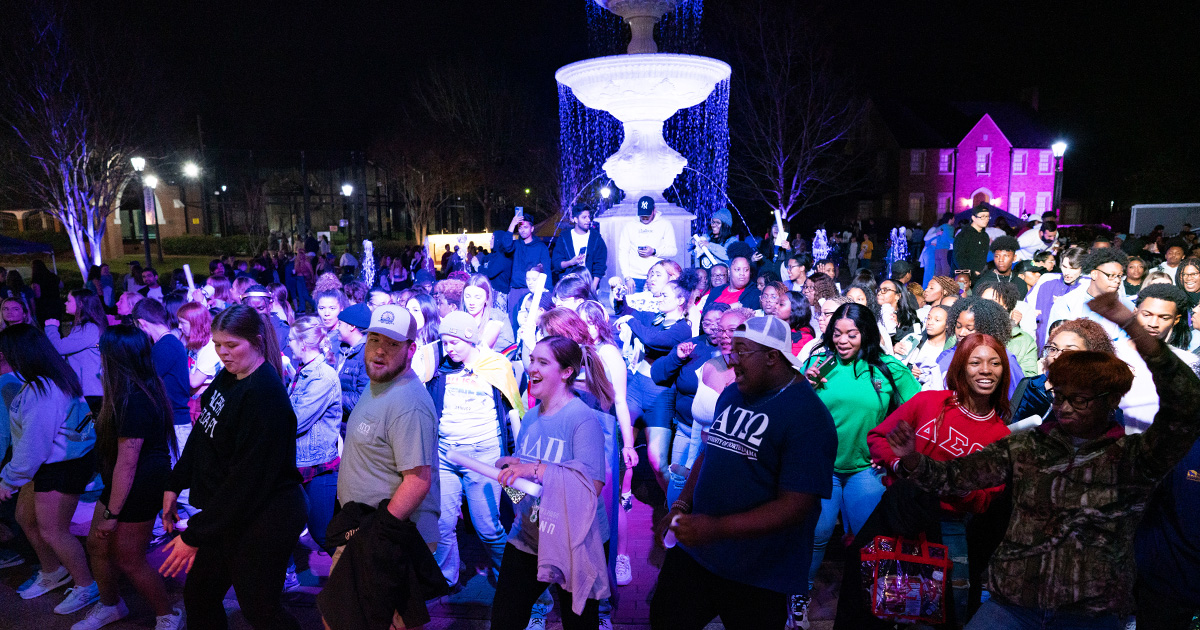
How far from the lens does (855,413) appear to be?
4273 millimetres

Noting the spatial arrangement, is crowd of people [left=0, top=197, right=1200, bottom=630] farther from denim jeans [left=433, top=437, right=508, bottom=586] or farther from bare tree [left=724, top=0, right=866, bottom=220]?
bare tree [left=724, top=0, right=866, bottom=220]

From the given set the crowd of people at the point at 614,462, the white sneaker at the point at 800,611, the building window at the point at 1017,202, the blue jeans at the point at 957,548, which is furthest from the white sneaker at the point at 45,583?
the building window at the point at 1017,202

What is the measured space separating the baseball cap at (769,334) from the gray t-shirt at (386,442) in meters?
1.58

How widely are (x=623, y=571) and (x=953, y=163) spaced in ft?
161

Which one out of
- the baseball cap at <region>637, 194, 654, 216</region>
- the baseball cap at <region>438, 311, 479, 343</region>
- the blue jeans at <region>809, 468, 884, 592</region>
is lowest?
the blue jeans at <region>809, 468, 884, 592</region>

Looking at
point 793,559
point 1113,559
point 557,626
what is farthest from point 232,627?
point 1113,559

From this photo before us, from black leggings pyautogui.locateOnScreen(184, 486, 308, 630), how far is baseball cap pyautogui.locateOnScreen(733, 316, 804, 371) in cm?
253

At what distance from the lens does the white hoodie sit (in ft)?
32.2

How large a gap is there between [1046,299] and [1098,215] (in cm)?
5705

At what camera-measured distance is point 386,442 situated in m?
3.37

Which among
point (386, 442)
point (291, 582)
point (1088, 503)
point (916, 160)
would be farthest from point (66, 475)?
point (916, 160)

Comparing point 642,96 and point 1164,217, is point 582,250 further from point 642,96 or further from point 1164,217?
point 1164,217

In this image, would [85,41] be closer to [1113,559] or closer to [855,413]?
[855,413]

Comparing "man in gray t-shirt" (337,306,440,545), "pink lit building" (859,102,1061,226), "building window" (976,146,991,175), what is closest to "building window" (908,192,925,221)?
"pink lit building" (859,102,1061,226)
